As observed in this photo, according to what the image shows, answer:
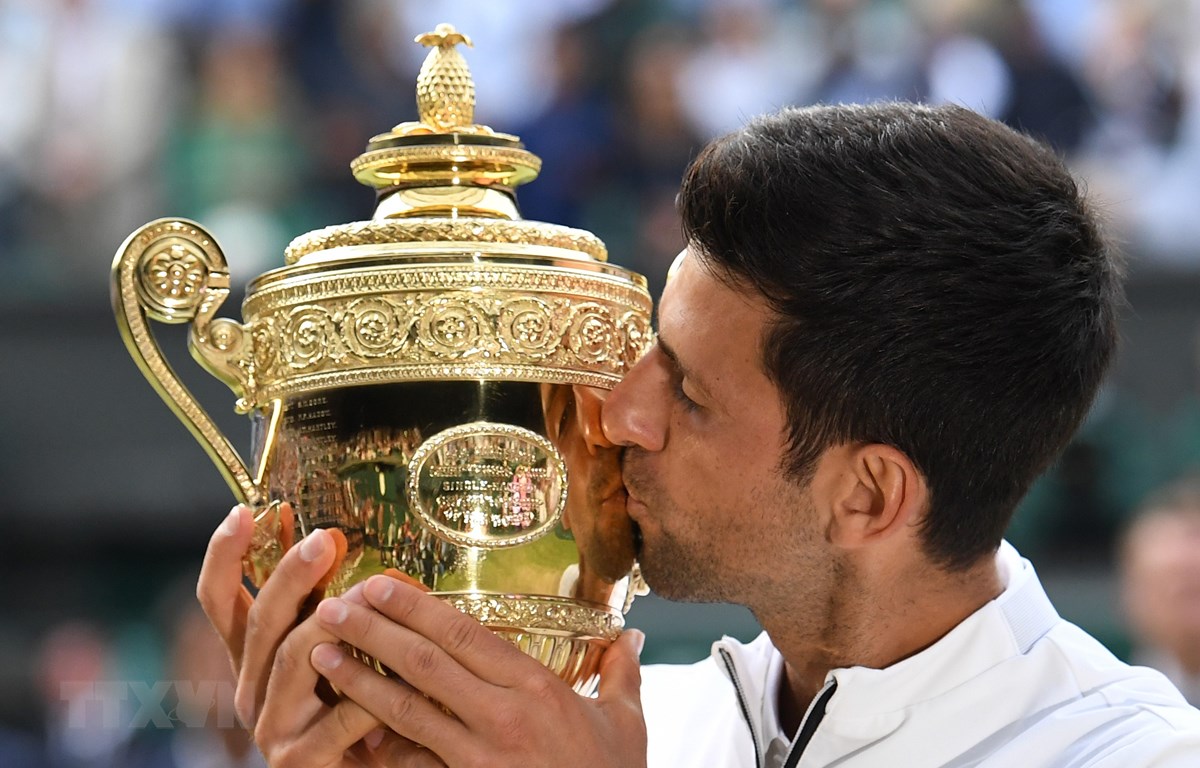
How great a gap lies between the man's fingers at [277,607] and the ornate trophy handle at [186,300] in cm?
14

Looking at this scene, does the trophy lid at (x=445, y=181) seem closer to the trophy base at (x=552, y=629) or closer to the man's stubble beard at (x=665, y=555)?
the man's stubble beard at (x=665, y=555)

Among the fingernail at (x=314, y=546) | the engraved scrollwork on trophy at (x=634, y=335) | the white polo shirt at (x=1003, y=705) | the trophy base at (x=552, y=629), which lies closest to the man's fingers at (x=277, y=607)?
the fingernail at (x=314, y=546)

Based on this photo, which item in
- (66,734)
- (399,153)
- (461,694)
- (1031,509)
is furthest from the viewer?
(1031,509)

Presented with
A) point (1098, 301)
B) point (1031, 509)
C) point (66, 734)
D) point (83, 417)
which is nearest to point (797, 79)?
point (1031, 509)

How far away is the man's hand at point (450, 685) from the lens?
1.90 meters

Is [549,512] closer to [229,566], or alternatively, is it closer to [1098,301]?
[229,566]

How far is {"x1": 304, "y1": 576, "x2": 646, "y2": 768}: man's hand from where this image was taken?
1900 millimetres

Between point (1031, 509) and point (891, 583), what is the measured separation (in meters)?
4.50

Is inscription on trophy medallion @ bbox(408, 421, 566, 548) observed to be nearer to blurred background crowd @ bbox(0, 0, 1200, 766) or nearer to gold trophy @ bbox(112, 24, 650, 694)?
gold trophy @ bbox(112, 24, 650, 694)

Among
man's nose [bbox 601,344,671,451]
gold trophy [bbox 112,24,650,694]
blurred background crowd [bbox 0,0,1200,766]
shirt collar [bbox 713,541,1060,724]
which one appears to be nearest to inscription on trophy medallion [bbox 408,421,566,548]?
gold trophy [bbox 112,24,650,694]

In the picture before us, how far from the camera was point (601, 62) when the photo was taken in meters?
7.20

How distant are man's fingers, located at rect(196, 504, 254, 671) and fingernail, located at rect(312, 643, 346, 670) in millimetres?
211

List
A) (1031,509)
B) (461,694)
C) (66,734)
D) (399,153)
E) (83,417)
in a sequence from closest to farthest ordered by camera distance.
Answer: (461,694) < (399,153) < (66,734) < (1031,509) < (83,417)

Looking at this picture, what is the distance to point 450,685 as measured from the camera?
6.23 feet
